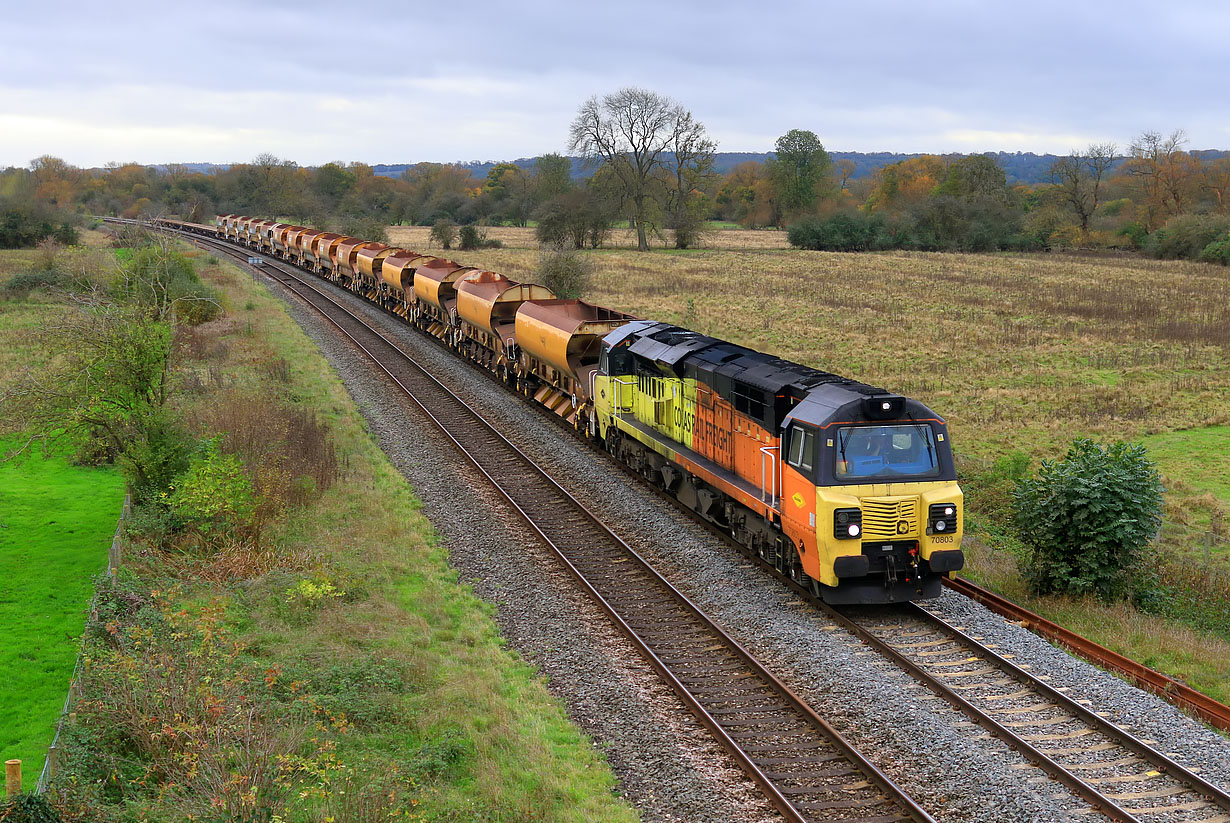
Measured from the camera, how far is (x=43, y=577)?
17.3 meters

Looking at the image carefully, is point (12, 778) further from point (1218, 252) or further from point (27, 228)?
point (1218, 252)

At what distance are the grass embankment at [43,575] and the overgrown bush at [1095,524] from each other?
14.9 metres

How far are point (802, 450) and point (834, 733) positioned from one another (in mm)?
4648

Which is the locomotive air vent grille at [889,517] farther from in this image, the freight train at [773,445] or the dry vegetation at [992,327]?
the dry vegetation at [992,327]

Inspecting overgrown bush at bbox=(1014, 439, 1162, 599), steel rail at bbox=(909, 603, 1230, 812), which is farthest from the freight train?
overgrown bush at bbox=(1014, 439, 1162, 599)

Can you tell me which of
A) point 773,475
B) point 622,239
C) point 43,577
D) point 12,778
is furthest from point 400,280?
point 622,239

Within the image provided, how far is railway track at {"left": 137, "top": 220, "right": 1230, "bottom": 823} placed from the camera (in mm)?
9531

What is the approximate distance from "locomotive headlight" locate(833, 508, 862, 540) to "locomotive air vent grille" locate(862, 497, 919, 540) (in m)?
0.18

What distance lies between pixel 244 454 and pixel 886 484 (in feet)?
45.9

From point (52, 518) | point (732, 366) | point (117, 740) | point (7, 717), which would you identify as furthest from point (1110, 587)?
point (52, 518)

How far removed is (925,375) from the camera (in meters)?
35.7

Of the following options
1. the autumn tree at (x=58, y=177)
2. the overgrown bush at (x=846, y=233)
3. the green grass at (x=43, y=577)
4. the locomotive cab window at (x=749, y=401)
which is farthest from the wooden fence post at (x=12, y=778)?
the autumn tree at (x=58, y=177)

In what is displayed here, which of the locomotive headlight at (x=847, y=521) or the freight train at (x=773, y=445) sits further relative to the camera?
the freight train at (x=773, y=445)

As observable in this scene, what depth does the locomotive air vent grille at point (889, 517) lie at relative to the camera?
13720 mm
